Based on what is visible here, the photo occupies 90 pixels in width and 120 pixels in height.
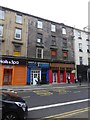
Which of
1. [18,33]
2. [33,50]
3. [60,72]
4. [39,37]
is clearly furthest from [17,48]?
[60,72]

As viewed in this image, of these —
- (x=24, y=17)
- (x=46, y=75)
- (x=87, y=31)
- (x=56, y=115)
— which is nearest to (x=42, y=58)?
(x=46, y=75)

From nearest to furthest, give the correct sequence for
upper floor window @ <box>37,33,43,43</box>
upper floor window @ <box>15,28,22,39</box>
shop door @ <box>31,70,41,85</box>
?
upper floor window @ <box>15,28,22,39</box>, shop door @ <box>31,70,41,85</box>, upper floor window @ <box>37,33,43,43</box>

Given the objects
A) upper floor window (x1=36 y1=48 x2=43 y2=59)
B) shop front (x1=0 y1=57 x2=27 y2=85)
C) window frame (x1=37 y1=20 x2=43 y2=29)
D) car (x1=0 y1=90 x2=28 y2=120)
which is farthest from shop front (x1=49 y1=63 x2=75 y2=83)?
car (x1=0 y1=90 x2=28 y2=120)

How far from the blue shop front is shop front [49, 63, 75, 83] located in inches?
37.3

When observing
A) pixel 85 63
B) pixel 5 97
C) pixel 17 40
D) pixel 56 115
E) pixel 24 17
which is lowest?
pixel 56 115

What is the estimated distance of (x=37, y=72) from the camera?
32000 millimetres

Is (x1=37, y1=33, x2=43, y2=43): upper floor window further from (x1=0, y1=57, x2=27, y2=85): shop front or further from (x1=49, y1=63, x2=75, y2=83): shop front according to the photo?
(x1=0, y1=57, x2=27, y2=85): shop front

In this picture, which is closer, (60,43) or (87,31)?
(60,43)

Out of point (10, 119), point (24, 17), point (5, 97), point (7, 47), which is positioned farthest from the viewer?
point (24, 17)

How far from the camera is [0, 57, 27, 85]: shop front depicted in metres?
27.8

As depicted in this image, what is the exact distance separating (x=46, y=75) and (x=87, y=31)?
16934mm

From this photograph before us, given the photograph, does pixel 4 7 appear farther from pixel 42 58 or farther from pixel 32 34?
pixel 42 58

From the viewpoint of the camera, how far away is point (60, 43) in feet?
118

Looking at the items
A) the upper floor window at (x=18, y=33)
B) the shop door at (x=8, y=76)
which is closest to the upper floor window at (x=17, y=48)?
the upper floor window at (x=18, y=33)
